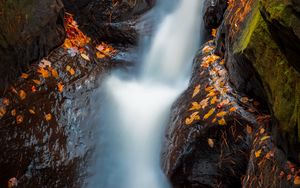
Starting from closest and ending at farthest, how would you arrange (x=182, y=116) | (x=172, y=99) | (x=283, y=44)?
(x=283, y=44)
(x=182, y=116)
(x=172, y=99)

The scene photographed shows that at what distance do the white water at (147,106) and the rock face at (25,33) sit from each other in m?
1.22

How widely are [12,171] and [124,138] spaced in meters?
1.68

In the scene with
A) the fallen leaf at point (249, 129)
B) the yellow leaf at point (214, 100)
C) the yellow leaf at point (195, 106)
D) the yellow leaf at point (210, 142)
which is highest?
the yellow leaf at point (195, 106)

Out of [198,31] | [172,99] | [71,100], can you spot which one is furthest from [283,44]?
[198,31]

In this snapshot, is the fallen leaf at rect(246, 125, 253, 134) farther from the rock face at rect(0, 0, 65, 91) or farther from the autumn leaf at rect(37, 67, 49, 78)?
the rock face at rect(0, 0, 65, 91)

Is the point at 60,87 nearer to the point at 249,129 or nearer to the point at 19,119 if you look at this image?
the point at 19,119

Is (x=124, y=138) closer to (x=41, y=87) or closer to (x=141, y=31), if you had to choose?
(x=41, y=87)

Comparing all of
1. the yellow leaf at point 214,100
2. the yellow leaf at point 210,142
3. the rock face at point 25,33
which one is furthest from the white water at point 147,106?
the rock face at point 25,33

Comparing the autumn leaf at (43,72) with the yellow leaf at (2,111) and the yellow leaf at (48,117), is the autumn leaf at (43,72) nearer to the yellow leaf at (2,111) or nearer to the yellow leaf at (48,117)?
the yellow leaf at (48,117)

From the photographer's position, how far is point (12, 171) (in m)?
4.45

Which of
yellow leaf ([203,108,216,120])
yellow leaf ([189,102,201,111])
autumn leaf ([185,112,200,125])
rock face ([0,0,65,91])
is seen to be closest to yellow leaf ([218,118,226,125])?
yellow leaf ([203,108,216,120])

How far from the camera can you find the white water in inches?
199

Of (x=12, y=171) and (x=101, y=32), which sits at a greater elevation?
(x=101, y=32)

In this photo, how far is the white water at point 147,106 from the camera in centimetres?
507
